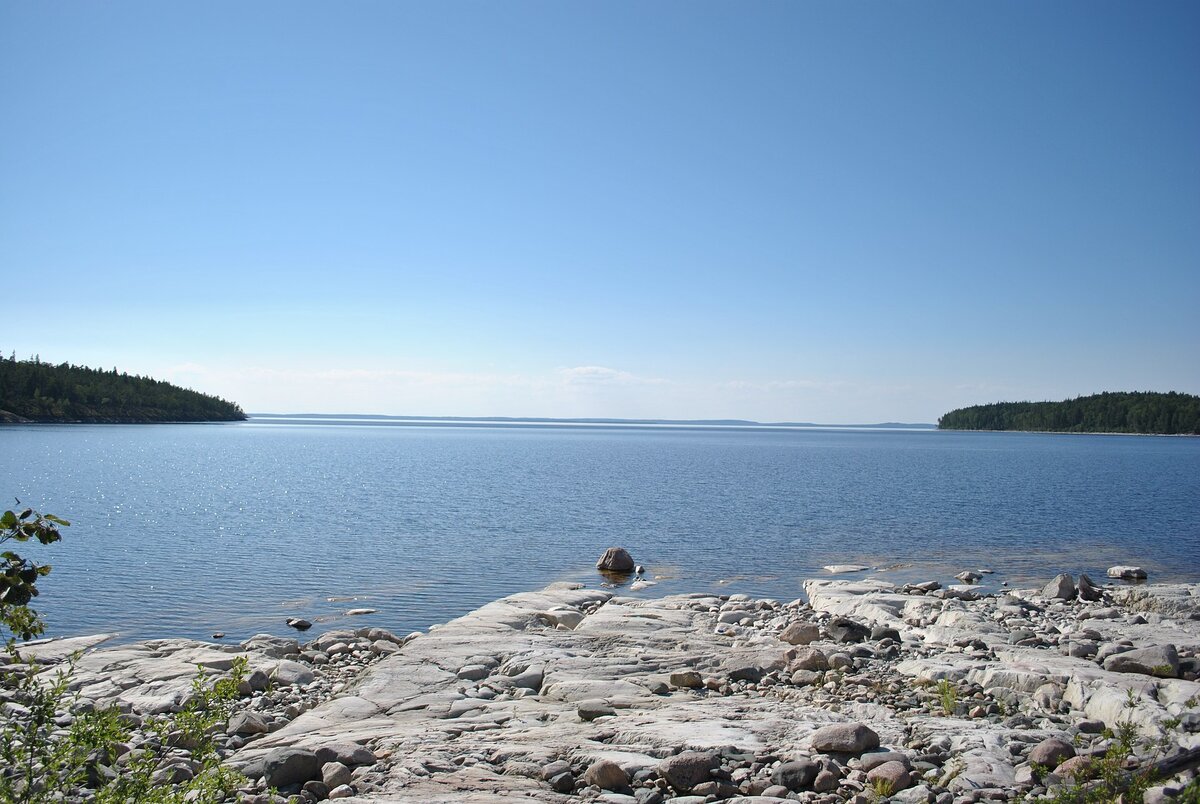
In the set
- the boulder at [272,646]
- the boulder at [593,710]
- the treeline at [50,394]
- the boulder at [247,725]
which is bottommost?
the boulder at [272,646]

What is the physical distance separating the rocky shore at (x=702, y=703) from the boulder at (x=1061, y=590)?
287 centimetres

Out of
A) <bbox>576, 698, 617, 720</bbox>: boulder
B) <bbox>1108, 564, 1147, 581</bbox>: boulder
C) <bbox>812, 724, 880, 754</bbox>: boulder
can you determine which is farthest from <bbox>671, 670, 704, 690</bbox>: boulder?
<bbox>1108, 564, 1147, 581</bbox>: boulder

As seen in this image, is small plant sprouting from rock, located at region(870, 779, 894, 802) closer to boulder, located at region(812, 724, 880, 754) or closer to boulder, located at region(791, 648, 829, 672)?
boulder, located at region(812, 724, 880, 754)

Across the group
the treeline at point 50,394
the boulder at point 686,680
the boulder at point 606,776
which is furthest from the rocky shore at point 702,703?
the treeline at point 50,394

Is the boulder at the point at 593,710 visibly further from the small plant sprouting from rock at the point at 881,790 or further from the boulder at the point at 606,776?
the small plant sprouting from rock at the point at 881,790

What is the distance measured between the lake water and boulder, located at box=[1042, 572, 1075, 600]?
4.68m

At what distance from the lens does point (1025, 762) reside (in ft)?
36.2

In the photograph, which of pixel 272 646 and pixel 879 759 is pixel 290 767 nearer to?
pixel 879 759

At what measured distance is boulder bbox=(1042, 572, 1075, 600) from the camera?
2668 cm

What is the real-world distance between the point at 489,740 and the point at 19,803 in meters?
7.31

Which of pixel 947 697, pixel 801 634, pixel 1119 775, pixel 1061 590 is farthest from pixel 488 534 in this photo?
pixel 1119 775

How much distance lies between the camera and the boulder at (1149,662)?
48.5 ft

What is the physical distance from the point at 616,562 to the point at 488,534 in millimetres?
11235

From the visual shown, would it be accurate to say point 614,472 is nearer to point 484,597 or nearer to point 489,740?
point 484,597
